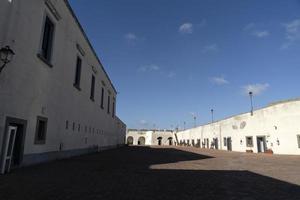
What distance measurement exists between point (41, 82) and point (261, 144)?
94.8 feet

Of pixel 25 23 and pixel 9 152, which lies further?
pixel 25 23

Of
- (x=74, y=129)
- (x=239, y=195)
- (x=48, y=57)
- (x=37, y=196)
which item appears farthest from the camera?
(x=74, y=129)

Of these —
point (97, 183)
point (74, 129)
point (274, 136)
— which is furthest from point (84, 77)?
point (274, 136)

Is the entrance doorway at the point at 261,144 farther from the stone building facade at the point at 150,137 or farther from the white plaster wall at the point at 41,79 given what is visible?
the stone building facade at the point at 150,137

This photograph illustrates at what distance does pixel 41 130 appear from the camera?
13.4 metres

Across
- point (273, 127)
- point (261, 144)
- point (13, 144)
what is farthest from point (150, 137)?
point (13, 144)

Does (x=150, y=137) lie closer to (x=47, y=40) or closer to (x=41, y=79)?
(x=47, y=40)

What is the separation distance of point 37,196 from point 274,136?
29.5m

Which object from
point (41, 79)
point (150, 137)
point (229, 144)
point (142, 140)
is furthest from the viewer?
point (142, 140)

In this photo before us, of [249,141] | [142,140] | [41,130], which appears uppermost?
[142,140]

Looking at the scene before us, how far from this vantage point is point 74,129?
63.6ft

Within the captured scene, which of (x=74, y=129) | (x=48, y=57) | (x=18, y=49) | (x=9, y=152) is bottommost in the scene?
(x=9, y=152)

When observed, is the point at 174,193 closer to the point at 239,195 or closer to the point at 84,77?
the point at 239,195

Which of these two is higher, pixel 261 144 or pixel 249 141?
pixel 249 141
